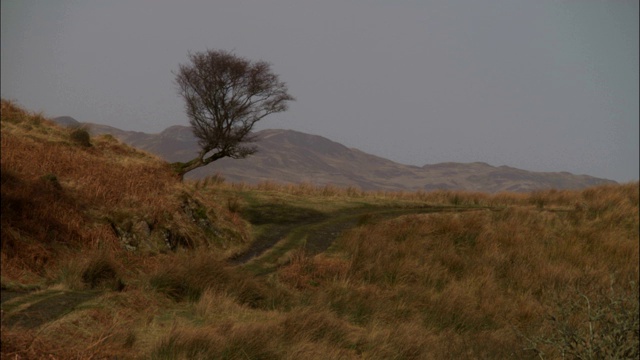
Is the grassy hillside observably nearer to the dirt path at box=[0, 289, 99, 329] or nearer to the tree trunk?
the dirt path at box=[0, 289, 99, 329]

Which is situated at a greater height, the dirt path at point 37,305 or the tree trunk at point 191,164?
the tree trunk at point 191,164

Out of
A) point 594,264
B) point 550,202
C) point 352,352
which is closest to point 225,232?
point 352,352

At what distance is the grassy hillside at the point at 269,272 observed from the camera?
662 cm

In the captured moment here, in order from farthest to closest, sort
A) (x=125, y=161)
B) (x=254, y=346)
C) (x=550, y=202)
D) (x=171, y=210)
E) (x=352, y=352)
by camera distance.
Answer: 1. (x=550, y=202)
2. (x=125, y=161)
3. (x=171, y=210)
4. (x=352, y=352)
5. (x=254, y=346)

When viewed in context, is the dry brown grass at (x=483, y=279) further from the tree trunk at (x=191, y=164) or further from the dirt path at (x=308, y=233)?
the tree trunk at (x=191, y=164)

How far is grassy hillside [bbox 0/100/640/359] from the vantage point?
6.62 m

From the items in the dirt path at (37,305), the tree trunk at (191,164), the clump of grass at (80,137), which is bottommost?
the dirt path at (37,305)

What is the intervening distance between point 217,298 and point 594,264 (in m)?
15.3

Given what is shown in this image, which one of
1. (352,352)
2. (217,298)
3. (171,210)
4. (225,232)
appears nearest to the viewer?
(352,352)

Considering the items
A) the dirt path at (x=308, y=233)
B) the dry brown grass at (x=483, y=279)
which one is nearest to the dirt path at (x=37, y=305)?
the dry brown grass at (x=483, y=279)

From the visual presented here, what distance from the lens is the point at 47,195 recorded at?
40.5ft

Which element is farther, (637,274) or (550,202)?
(550,202)

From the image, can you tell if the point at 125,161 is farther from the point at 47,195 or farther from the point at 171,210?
the point at 47,195

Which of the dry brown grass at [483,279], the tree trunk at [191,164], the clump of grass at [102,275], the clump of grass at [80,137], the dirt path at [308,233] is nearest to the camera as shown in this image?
the dry brown grass at [483,279]
